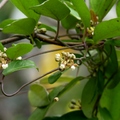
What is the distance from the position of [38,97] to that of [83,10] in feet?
0.71

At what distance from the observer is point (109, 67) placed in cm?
65

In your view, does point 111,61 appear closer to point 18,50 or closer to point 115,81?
point 115,81

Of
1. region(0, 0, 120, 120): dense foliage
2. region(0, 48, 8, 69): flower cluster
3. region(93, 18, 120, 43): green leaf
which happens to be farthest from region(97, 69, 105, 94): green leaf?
region(0, 48, 8, 69): flower cluster

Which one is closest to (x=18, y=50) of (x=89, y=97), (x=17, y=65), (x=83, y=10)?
(x=17, y=65)

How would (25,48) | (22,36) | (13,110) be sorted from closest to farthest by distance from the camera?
(25,48) → (22,36) → (13,110)

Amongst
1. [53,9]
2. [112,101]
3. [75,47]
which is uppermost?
[53,9]

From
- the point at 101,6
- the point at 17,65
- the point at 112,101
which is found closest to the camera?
the point at 17,65

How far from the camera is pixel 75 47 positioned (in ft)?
1.90

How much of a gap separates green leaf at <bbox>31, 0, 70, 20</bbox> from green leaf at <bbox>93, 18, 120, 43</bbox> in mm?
68

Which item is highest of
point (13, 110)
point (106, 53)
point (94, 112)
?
point (106, 53)

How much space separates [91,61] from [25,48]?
0.18 meters

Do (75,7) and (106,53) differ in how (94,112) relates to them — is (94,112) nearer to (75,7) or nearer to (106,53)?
(106,53)

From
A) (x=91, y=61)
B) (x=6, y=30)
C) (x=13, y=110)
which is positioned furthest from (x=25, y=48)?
(x=13, y=110)

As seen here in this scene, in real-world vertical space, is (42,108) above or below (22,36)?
below
